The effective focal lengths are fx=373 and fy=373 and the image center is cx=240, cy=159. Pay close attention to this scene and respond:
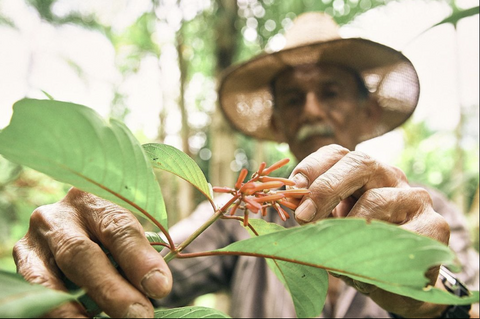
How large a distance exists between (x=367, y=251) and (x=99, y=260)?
0.83ft

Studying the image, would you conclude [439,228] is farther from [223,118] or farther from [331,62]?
[223,118]

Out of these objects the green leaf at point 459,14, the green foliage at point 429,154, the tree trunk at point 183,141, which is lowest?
the green foliage at point 429,154

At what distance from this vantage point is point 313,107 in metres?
1.60

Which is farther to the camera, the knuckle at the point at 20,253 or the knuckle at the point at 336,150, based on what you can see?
the knuckle at the point at 336,150

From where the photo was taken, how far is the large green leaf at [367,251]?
1.02ft

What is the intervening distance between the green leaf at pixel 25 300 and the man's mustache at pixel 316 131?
139 centimetres

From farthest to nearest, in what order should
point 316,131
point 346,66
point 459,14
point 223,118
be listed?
point 223,118, point 346,66, point 316,131, point 459,14

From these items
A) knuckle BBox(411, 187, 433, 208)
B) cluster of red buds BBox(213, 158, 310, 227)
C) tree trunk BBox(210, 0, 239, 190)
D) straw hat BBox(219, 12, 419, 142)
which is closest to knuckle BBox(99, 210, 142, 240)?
cluster of red buds BBox(213, 158, 310, 227)

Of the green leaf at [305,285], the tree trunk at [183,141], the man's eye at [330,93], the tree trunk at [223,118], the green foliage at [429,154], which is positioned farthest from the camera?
the green foliage at [429,154]

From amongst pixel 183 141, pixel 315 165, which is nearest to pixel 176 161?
pixel 315 165

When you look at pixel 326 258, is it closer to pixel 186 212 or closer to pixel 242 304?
pixel 242 304

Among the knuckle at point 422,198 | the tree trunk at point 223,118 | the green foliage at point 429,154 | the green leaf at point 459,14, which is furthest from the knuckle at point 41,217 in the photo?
the green foliage at point 429,154

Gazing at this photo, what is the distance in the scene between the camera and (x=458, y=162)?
4762 mm

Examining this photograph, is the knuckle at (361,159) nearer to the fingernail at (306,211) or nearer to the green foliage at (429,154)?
the fingernail at (306,211)
